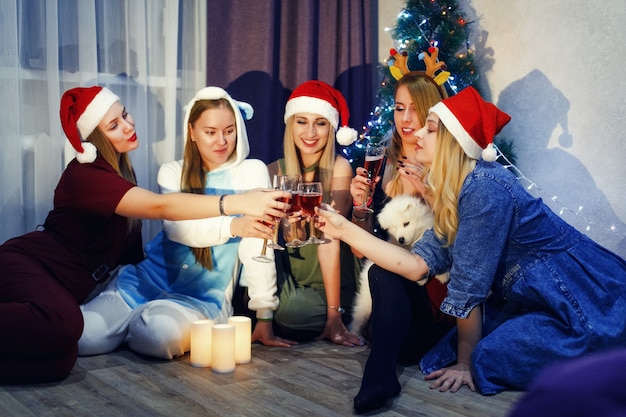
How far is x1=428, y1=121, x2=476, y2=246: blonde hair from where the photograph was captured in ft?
8.32

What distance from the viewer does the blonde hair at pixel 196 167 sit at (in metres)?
3.14

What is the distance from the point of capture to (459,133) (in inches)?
98.7

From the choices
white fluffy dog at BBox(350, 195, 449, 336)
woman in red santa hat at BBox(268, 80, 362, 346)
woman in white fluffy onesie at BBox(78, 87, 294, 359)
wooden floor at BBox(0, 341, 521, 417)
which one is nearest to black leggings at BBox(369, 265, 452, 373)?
wooden floor at BBox(0, 341, 521, 417)

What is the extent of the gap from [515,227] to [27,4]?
255 centimetres

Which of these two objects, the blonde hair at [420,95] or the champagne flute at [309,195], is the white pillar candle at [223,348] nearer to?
the champagne flute at [309,195]

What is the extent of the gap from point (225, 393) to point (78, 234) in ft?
3.10

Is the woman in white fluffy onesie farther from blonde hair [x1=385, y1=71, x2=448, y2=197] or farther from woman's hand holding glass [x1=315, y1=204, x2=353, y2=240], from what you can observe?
blonde hair [x1=385, y1=71, x2=448, y2=197]

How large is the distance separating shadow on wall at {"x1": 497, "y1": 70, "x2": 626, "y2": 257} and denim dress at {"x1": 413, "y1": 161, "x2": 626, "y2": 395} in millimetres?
1021

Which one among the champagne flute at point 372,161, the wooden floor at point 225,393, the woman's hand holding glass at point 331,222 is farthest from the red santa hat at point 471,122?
the wooden floor at point 225,393

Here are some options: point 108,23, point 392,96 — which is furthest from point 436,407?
point 108,23

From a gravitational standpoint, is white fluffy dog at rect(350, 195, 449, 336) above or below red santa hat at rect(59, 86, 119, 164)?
below

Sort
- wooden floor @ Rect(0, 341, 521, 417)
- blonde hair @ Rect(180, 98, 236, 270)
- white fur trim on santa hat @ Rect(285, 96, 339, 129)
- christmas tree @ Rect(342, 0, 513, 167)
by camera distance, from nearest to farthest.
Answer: wooden floor @ Rect(0, 341, 521, 417) → blonde hair @ Rect(180, 98, 236, 270) → white fur trim on santa hat @ Rect(285, 96, 339, 129) → christmas tree @ Rect(342, 0, 513, 167)

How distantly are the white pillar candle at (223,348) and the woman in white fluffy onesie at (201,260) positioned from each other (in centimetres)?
28

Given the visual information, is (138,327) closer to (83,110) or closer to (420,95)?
(83,110)
